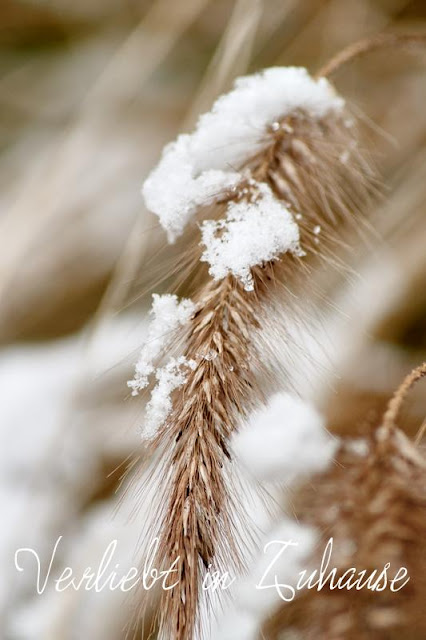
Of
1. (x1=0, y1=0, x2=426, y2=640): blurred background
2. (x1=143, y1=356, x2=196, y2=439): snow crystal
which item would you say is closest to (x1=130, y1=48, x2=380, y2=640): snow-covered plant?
(x1=143, y1=356, x2=196, y2=439): snow crystal

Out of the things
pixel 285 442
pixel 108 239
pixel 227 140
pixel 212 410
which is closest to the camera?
pixel 212 410

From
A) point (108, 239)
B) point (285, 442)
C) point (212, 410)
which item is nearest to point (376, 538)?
point (285, 442)

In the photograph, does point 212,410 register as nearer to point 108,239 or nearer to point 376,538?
point 376,538

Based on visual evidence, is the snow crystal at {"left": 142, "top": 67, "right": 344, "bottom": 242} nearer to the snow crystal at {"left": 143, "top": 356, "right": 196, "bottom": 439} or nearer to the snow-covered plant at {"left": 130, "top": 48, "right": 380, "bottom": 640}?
the snow-covered plant at {"left": 130, "top": 48, "right": 380, "bottom": 640}

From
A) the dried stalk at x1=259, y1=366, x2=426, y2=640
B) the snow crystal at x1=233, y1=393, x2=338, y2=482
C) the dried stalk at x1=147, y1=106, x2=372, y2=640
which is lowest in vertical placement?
the dried stalk at x1=259, y1=366, x2=426, y2=640

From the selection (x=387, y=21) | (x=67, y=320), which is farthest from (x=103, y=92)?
(x=387, y=21)

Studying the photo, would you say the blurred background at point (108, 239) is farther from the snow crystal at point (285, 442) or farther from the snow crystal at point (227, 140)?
the snow crystal at point (227, 140)
